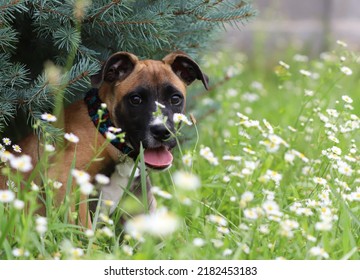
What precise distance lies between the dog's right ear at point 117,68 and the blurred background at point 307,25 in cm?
480

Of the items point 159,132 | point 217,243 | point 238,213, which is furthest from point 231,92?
point 217,243

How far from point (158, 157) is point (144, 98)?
0.31 meters

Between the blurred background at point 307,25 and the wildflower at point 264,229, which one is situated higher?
the wildflower at point 264,229

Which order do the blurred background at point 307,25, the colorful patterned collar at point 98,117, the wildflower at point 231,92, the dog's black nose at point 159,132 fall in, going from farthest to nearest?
the blurred background at point 307,25
the wildflower at point 231,92
the colorful patterned collar at point 98,117
the dog's black nose at point 159,132

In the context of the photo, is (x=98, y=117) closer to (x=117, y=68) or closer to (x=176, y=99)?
(x=117, y=68)

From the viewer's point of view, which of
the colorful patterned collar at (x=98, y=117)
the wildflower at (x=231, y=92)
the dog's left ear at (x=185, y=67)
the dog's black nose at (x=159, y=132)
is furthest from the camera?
the wildflower at (x=231, y=92)

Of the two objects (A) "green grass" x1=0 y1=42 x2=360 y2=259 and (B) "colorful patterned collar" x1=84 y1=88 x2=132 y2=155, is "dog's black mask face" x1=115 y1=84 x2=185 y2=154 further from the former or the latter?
(A) "green grass" x1=0 y1=42 x2=360 y2=259

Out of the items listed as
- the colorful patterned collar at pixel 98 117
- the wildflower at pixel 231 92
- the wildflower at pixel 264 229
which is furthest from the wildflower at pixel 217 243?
the wildflower at pixel 231 92

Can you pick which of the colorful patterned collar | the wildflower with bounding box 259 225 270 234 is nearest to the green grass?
the wildflower with bounding box 259 225 270 234

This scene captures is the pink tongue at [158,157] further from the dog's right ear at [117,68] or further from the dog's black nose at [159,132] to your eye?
the dog's right ear at [117,68]

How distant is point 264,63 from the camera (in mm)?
8312

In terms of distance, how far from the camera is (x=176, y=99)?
362 cm

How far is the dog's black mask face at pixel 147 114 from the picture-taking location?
341 cm
